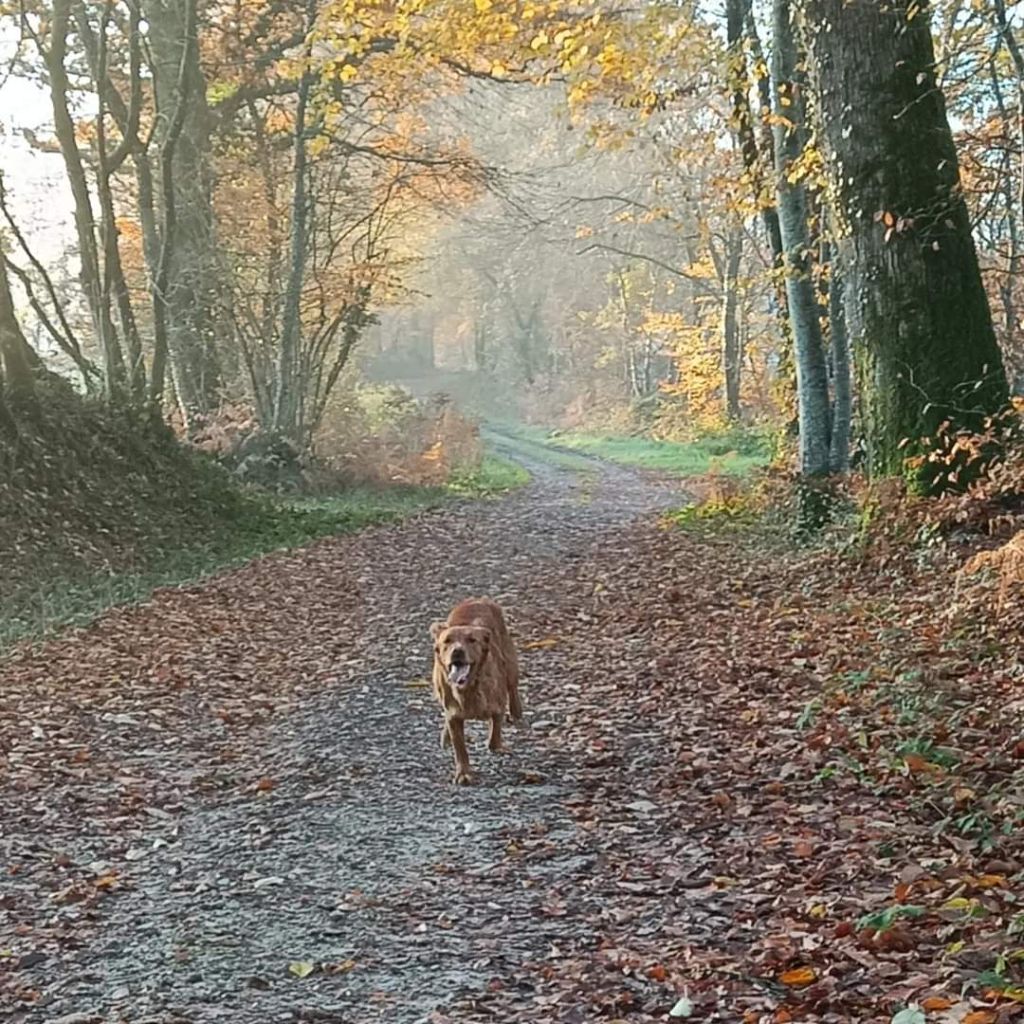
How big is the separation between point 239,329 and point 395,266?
334 cm

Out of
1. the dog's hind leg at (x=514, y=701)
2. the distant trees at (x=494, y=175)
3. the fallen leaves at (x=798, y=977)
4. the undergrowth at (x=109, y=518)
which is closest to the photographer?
the fallen leaves at (x=798, y=977)

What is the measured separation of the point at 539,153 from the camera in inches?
1665

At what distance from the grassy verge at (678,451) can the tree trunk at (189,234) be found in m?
9.77

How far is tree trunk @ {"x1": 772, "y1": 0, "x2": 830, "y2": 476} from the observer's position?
13195 millimetres

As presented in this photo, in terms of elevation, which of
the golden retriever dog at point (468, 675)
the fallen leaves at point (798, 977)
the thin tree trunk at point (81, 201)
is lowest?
the fallen leaves at point (798, 977)

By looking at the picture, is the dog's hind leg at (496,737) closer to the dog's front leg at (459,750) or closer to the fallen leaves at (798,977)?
the dog's front leg at (459,750)

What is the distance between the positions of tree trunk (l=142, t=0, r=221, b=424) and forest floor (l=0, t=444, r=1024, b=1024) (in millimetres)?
11270

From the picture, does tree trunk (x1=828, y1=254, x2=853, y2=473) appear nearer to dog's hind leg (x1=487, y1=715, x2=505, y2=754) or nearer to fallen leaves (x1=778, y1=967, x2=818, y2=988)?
dog's hind leg (x1=487, y1=715, x2=505, y2=754)

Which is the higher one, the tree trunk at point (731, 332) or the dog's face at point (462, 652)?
the tree trunk at point (731, 332)

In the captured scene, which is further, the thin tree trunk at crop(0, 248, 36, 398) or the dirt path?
the thin tree trunk at crop(0, 248, 36, 398)

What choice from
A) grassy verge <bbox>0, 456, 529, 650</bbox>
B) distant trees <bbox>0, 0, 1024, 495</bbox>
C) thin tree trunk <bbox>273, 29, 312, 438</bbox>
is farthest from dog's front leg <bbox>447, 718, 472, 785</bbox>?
thin tree trunk <bbox>273, 29, 312, 438</bbox>

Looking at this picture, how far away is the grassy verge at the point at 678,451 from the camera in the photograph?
28.8m

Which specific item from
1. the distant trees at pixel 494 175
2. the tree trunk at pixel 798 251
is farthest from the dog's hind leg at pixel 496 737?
the tree trunk at pixel 798 251

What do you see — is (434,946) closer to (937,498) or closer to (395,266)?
(937,498)
